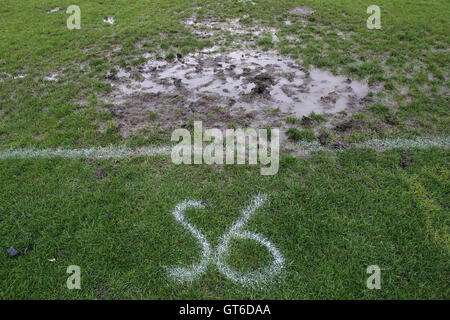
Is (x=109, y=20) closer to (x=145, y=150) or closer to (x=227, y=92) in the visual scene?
(x=227, y=92)

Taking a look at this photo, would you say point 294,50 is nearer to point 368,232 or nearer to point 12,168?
point 368,232

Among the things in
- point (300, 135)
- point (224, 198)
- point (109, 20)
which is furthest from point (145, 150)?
point (109, 20)

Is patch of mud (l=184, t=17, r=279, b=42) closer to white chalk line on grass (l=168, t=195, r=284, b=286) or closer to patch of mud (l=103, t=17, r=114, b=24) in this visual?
patch of mud (l=103, t=17, r=114, b=24)

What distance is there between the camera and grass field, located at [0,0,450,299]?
2920 mm

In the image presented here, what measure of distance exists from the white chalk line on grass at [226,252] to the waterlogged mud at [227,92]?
179 centimetres

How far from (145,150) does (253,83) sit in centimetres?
263

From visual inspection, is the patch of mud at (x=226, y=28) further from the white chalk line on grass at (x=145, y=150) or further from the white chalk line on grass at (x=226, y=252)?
the white chalk line on grass at (x=226, y=252)

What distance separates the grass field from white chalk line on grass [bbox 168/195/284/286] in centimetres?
6

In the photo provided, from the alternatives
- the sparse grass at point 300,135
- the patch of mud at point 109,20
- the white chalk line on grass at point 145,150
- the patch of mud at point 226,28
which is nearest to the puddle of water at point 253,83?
the sparse grass at point 300,135

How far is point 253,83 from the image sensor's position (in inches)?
226

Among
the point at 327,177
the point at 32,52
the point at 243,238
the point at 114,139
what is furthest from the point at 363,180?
the point at 32,52

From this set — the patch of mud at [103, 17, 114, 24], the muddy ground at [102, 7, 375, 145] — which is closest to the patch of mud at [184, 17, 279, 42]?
the muddy ground at [102, 7, 375, 145]

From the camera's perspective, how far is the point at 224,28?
815cm

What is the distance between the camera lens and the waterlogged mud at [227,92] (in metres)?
4.95
